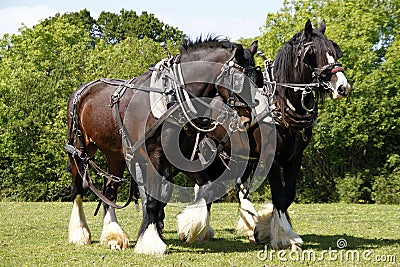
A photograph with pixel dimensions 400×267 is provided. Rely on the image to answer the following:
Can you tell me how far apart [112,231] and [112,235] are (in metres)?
0.12

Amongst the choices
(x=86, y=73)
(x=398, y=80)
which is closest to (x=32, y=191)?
(x=86, y=73)

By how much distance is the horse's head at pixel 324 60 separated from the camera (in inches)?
290

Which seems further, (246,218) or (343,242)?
(246,218)

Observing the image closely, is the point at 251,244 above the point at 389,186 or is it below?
above

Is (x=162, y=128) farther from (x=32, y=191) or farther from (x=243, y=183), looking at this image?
(x=32, y=191)

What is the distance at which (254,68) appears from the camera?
7.49 metres

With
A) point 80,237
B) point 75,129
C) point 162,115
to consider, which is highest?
point 162,115

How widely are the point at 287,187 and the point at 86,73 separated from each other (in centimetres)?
2545

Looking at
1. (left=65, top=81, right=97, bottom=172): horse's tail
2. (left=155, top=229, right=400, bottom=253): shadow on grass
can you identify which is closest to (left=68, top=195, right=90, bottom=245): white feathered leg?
(left=65, top=81, right=97, bottom=172): horse's tail

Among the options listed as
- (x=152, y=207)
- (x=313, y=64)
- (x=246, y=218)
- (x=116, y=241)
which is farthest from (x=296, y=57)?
(x=116, y=241)

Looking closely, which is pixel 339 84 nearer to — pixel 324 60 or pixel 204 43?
pixel 324 60

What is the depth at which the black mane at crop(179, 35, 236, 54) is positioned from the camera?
7.53 meters

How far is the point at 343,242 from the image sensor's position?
8.59 meters

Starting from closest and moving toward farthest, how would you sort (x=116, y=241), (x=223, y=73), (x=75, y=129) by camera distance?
(x=223, y=73) < (x=116, y=241) < (x=75, y=129)
